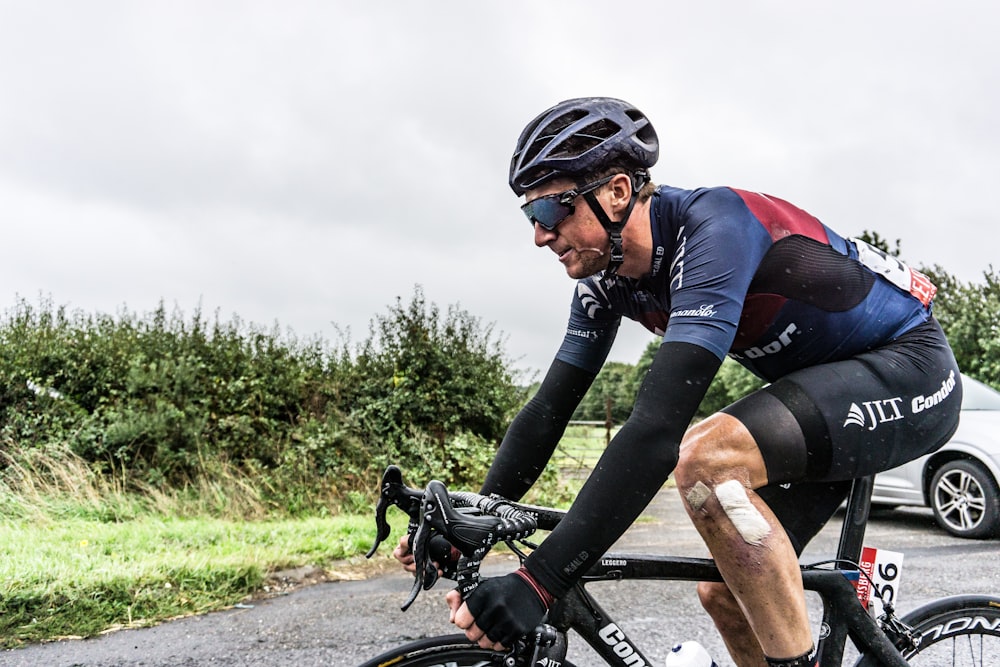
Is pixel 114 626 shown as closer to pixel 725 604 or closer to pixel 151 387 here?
pixel 725 604

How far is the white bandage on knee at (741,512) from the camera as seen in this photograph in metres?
1.91

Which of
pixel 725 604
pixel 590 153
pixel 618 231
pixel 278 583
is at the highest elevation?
pixel 590 153

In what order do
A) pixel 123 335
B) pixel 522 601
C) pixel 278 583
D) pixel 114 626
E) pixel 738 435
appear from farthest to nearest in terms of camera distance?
1. pixel 123 335
2. pixel 278 583
3. pixel 114 626
4. pixel 738 435
5. pixel 522 601

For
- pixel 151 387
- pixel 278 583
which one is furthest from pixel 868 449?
pixel 151 387

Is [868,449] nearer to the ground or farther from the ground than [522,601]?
farther from the ground

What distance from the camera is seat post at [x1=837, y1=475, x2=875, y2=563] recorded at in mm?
2336

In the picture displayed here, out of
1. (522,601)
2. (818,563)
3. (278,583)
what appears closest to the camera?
(522,601)

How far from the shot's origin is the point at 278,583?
5.01m

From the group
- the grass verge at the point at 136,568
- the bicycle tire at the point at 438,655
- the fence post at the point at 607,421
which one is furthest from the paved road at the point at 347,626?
the fence post at the point at 607,421

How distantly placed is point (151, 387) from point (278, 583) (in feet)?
16.1

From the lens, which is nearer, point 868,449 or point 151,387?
point 868,449

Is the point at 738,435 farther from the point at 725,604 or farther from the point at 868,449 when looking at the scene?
the point at 725,604

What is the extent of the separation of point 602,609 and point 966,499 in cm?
663

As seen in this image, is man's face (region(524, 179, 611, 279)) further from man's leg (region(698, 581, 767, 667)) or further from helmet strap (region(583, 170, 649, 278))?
man's leg (region(698, 581, 767, 667))
